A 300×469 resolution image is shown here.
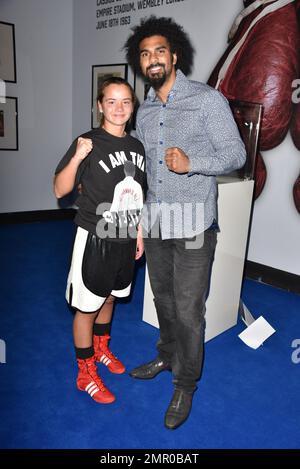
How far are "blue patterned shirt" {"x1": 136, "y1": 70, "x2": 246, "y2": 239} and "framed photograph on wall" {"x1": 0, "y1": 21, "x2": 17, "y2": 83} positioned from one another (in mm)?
4207

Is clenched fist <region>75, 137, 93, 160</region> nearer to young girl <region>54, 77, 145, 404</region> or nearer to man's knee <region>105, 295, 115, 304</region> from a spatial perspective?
young girl <region>54, 77, 145, 404</region>

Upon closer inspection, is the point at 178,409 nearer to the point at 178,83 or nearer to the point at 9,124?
the point at 178,83

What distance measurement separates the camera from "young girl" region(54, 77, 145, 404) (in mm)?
1875

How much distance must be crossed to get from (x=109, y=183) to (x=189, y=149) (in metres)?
0.41

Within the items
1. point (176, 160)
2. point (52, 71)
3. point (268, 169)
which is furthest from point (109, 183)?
point (52, 71)

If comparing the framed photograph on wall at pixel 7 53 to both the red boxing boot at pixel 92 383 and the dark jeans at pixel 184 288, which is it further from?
the red boxing boot at pixel 92 383

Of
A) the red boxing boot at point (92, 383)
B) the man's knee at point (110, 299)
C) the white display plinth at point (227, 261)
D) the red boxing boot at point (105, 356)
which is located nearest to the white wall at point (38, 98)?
the white display plinth at point (227, 261)

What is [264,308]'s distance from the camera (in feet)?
11.4

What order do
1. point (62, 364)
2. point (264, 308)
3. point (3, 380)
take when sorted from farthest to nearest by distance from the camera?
1. point (264, 308)
2. point (62, 364)
3. point (3, 380)

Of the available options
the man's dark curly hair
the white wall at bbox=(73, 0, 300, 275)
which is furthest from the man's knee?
the white wall at bbox=(73, 0, 300, 275)

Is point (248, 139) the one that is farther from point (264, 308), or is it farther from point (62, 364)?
point (62, 364)

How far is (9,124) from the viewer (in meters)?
5.56
